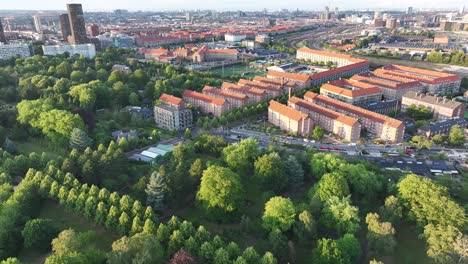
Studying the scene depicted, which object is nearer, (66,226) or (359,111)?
(66,226)

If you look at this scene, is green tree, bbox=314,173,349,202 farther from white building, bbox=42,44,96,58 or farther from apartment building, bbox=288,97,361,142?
white building, bbox=42,44,96,58

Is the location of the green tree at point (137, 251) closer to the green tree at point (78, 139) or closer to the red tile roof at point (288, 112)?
the green tree at point (78, 139)

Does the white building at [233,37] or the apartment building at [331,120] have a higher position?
the white building at [233,37]

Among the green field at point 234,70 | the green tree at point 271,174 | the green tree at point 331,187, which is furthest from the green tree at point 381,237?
the green field at point 234,70

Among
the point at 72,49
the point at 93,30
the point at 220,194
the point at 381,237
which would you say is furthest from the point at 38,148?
the point at 93,30

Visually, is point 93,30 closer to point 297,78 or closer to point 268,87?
point 297,78

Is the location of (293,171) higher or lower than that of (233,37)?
lower

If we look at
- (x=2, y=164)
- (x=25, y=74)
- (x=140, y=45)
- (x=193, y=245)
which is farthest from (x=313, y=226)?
(x=140, y=45)
